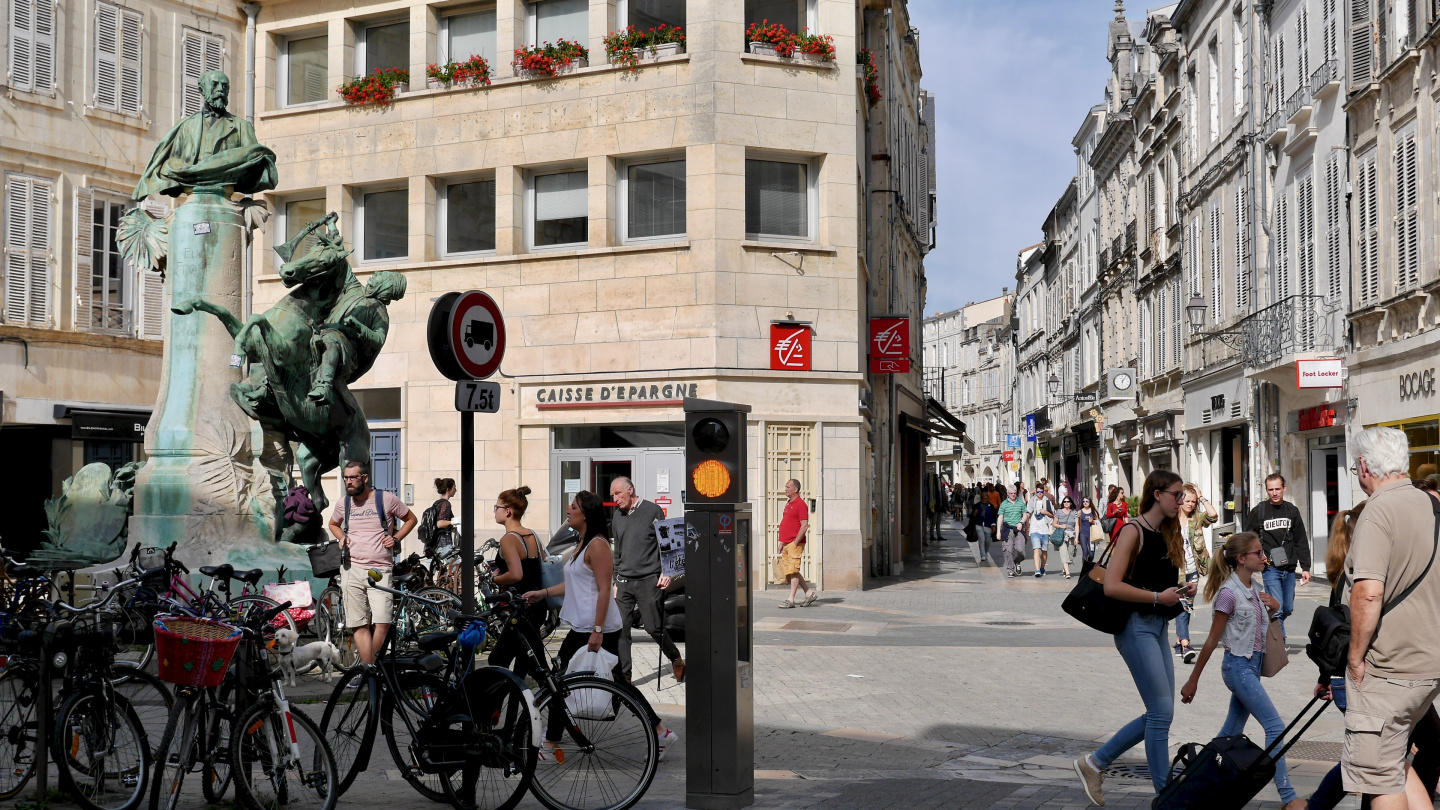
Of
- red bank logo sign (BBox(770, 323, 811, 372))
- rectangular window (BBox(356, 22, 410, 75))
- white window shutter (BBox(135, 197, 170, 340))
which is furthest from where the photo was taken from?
white window shutter (BBox(135, 197, 170, 340))

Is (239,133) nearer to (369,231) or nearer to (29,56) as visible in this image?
(369,231)

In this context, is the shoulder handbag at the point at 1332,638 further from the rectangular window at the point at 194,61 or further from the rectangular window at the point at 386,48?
the rectangular window at the point at 194,61

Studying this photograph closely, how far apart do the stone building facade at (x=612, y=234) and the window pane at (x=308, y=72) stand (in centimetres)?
50

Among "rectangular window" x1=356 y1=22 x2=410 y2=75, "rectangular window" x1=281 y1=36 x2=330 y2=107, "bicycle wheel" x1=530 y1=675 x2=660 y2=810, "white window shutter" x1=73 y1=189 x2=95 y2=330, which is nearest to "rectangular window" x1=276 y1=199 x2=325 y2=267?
"rectangular window" x1=281 y1=36 x2=330 y2=107

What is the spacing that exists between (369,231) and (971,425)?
3154 inches

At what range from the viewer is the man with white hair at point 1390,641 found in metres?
5.27

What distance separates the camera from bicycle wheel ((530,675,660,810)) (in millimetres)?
6812

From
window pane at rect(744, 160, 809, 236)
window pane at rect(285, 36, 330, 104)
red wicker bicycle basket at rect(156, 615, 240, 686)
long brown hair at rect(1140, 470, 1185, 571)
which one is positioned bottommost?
red wicker bicycle basket at rect(156, 615, 240, 686)

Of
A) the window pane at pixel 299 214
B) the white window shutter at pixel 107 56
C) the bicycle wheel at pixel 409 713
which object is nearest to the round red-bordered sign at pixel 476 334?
the bicycle wheel at pixel 409 713

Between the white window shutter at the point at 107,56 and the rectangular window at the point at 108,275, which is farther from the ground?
the white window shutter at the point at 107,56

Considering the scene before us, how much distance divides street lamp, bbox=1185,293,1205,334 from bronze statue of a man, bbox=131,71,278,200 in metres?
23.7

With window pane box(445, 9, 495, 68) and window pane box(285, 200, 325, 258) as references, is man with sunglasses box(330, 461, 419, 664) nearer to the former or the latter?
window pane box(445, 9, 495, 68)

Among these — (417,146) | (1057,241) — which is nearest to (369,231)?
(417,146)

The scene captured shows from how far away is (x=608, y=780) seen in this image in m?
6.87
